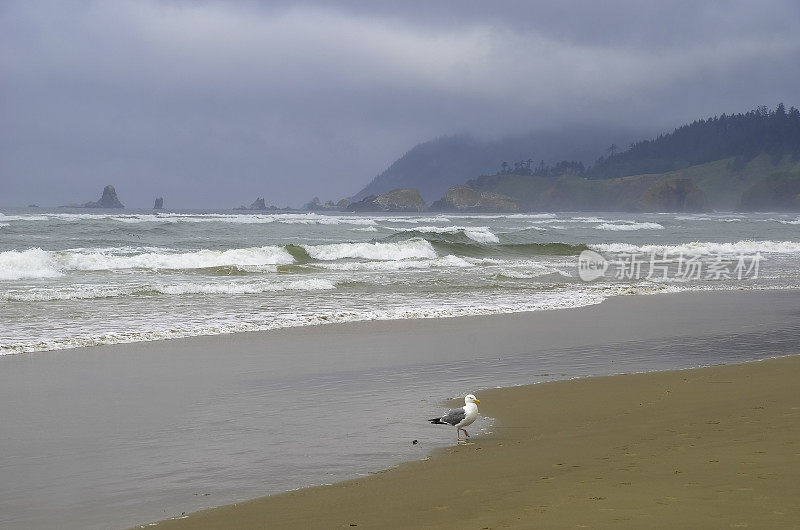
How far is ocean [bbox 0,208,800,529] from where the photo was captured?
217 inches

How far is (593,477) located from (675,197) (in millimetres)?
171195

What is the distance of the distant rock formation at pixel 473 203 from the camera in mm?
165000

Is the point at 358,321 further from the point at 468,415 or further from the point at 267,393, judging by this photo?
the point at 468,415

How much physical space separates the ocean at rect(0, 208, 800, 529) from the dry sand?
46 cm

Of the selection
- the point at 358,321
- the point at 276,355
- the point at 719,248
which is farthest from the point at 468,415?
the point at 719,248

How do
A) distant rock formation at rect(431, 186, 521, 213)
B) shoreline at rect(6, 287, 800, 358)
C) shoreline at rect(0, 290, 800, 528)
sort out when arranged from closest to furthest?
shoreline at rect(0, 290, 800, 528), shoreline at rect(6, 287, 800, 358), distant rock formation at rect(431, 186, 521, 213)

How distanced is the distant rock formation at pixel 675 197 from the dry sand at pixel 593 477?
163 meters

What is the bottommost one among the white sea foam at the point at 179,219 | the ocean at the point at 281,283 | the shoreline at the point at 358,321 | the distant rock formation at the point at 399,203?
the shoreline at the point at 358,321

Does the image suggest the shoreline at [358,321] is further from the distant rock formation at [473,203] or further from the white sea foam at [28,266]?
the distant rock formation at [473,203]

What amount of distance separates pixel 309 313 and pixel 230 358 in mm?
4469

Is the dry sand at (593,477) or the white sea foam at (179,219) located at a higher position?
the white sea foam at (179,219)

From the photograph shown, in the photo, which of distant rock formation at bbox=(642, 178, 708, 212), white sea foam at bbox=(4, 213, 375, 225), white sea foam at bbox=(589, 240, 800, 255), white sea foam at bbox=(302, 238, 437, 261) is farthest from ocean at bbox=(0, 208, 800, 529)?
distant rock formation at bbox=(642, 178, 708, 212)

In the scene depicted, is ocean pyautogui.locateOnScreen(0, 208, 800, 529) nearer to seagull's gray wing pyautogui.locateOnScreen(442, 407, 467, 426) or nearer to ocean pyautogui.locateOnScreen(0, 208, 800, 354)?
ocean pyautogui.locateOnScreen(0, 208, 800, 354)

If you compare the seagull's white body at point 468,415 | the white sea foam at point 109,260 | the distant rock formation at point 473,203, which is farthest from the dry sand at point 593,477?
the distant rock formation at point 473,203
